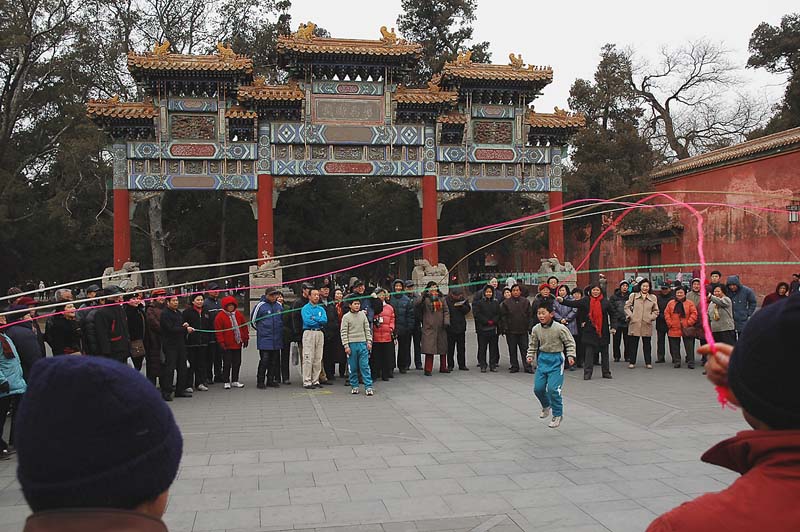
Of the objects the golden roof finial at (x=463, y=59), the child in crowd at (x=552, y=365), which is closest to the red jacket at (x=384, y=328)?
the child in crowd at (x=552, y=365)

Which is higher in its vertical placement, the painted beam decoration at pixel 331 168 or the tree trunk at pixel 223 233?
the painted beam decoration at pixel 331 168

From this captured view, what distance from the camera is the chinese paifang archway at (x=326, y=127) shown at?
850 inches

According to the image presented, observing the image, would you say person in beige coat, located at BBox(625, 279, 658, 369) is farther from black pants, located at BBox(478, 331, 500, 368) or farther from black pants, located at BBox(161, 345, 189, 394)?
black pants, located at BBox(161, 345, 189, 394)

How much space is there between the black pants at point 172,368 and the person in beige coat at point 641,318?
8.76 m

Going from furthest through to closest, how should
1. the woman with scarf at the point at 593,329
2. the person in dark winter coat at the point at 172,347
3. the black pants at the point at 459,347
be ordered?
the black pants at the point at 459,347, the woman with scarf at the point at 593,329, the person in dark winter coat at the point at 172,347

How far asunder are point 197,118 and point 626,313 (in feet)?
49.9

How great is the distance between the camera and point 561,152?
2412cm

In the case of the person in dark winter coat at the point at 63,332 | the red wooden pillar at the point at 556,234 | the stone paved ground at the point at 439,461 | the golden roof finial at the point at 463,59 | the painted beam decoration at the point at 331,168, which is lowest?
the stone paved ground at the point at 439,461

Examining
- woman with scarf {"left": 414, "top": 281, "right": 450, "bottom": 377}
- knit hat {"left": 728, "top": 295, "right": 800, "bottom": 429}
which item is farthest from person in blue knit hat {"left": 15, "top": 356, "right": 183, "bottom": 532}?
woman with scarf {"left": 414, "top": 281, "right": 450, "bottom": 377}

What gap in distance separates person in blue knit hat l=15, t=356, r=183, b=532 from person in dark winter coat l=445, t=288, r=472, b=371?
12.2 metres

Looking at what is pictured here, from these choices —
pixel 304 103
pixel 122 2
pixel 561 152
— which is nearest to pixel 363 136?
pixel 304 103

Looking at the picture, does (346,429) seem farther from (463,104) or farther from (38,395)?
(463,104)

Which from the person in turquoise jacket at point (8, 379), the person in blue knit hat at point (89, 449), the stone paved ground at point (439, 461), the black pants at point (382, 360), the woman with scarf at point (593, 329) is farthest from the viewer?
the black pants at point (382, 360)

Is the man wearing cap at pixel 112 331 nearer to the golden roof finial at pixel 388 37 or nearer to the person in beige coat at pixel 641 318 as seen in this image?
the person in beige coat at pixel 641 318
